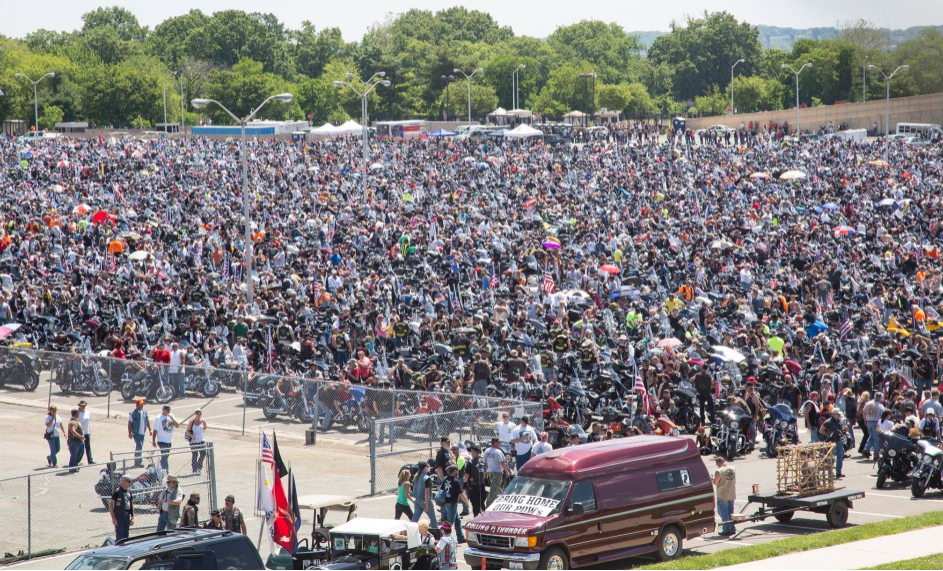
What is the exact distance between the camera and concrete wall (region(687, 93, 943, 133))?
9488 cm

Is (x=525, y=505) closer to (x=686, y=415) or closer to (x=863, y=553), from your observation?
(x=863, y=553)

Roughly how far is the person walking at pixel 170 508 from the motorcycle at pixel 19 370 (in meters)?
12.0

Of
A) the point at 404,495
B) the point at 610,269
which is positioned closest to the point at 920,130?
the point at 610,269

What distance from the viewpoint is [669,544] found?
1499cm

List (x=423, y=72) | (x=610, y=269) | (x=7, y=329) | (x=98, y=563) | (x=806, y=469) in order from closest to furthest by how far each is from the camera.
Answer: (x=98, y=563) < (x=806, y=469) < (x=7, y=329) < (x=610, y=269) < (x=423, y=72)

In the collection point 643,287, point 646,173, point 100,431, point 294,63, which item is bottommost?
point 100,431

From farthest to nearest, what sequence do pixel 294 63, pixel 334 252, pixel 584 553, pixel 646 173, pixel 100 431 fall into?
pixel 294 63, pixel 646 173, pixel 334 252, pixel 100 431, pixel 584 553

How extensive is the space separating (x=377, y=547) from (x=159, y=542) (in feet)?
8.72

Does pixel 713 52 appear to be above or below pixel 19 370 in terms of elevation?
above

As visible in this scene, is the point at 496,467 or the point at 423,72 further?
the point at 423,72

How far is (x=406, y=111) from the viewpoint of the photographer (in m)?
133

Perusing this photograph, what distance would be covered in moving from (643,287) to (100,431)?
14.6m

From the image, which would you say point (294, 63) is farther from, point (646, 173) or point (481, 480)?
point (481, 480)

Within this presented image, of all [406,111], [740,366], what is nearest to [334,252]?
[740,366]
